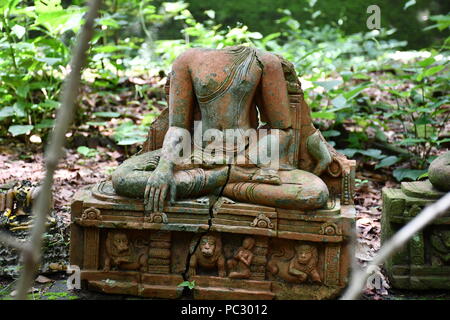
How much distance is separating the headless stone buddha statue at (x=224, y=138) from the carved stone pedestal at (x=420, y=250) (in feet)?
1.94

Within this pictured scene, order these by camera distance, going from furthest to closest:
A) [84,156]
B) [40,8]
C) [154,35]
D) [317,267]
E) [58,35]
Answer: [154,35] → [58,35] → [84,156] → [40,8] → [317,267]

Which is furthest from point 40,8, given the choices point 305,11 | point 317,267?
point 305,11

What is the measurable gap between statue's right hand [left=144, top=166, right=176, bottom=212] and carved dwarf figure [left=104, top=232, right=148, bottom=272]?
0.92 feet

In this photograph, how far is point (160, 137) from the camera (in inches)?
180

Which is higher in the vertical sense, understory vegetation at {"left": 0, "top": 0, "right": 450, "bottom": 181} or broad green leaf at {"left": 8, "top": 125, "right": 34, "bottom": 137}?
understory vegetation at {"left": 0, "top": 0, "right": 450, "bottom": 181}

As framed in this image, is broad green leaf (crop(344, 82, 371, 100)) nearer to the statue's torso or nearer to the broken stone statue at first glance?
the broken stone statue

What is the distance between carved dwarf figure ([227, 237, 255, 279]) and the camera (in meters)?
3.94

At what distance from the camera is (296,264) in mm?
3930

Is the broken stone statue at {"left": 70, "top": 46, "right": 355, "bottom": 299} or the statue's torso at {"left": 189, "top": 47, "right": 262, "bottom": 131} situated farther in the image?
the statue's torso at {"left": 189, "top": 47, "right": 262, "bottom": 131}

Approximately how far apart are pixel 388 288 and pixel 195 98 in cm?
184

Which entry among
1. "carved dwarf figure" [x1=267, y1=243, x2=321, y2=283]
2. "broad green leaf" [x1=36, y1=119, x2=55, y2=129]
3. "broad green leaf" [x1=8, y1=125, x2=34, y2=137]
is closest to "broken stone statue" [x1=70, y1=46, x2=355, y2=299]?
"carved dwarf figure" [x1=267, y1=243, x2=321, y2=283]

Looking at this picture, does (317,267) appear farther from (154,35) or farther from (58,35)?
(154,35)

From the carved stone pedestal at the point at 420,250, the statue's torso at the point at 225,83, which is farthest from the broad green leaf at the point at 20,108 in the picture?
the carved stone pedestal at the point at 420,250

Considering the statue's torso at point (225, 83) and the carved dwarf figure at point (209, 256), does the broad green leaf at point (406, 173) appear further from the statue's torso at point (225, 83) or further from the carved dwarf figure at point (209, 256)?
the carved dwarf figure at point (209, 256)
